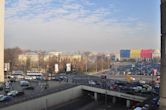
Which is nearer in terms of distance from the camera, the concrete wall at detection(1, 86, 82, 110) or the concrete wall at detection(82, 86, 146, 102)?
the concrete wall at detection(1, 86, 82, 110)

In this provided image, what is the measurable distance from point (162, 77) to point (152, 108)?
18536mm

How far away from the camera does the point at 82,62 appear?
10512 cm

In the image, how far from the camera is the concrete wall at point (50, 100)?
2791 centimetres

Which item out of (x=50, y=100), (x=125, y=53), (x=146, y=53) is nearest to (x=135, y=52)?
(x=146, y=53)

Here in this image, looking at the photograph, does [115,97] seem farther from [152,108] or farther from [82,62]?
[82,62]

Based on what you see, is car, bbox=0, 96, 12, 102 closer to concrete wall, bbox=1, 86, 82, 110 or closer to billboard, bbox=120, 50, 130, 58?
concrete wall, bbox=1, 86, 82, 110

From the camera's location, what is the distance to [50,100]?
116ft

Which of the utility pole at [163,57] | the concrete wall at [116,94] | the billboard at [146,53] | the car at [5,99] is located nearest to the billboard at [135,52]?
the billboard at [146,53]

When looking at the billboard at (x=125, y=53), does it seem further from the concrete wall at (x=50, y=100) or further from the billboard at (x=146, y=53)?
the concrete wall at (x=50, y=100)

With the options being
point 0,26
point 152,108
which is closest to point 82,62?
point 0,26

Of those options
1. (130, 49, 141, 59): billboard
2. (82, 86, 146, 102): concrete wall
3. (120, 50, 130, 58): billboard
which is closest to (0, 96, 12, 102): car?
(82, 86, 146, 102): concrete wall

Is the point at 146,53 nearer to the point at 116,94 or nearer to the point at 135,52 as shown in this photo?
the point at 135,52

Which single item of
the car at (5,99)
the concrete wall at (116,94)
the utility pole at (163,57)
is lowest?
the concrete wall at (116,94)

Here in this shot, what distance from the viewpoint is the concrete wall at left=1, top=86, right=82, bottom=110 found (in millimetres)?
27906
